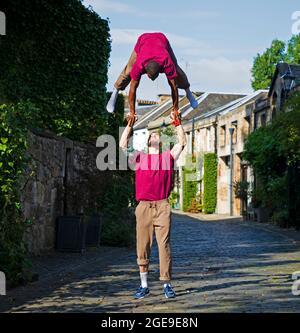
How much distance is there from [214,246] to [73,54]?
5869mm

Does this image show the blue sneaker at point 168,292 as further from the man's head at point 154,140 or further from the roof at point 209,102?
the roof at point 209,102

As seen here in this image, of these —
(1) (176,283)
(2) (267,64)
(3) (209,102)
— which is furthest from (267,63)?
(1) (176,283)

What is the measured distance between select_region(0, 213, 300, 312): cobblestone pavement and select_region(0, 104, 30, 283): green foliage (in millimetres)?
362

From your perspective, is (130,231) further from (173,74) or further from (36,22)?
(173,74)

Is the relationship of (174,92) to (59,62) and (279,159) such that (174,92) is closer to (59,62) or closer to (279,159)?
(59,62)

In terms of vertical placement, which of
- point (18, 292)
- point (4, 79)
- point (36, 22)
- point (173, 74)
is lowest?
point (18, 292)

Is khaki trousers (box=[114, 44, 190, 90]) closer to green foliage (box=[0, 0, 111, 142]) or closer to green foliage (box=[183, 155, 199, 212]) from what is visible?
green foliage (box=[0, 0, 111, 142])

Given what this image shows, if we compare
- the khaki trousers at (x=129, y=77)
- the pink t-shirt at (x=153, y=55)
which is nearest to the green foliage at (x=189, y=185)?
the khaki trousers at (x=129, y=77)

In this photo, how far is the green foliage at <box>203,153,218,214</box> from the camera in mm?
44375

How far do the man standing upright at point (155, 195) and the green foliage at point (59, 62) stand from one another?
8387 millimetres

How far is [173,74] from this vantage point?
765 centimetres

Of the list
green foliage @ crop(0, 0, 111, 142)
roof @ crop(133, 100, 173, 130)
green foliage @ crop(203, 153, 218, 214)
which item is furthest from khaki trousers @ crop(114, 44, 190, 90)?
roof @ crop(133, 100, 173, 130)
